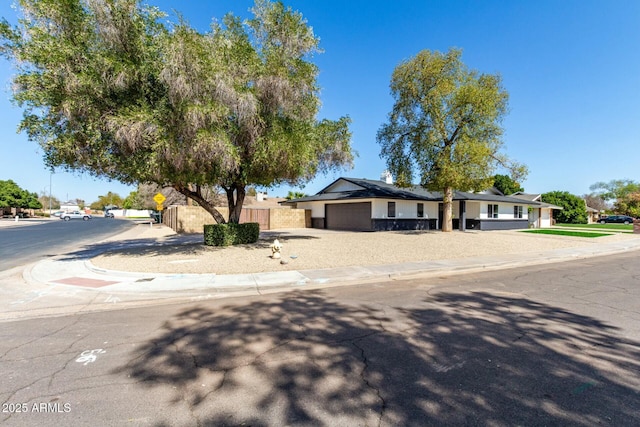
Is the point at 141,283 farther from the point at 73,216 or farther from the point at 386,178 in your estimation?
the point at 73,216

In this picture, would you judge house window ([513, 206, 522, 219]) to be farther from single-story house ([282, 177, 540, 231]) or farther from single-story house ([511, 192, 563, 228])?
single-story house ([511, 192, 563, 228])

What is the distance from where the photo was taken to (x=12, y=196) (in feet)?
187

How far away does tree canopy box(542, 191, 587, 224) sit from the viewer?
4249 centimetres

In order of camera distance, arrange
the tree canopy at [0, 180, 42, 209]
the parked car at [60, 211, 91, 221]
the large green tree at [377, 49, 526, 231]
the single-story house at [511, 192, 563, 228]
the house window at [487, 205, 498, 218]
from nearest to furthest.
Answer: the large green tree at [377, 49, 526, 231] < the house window at [487, 205, 498, 218] < the single-story house at [511, 192, 563, 228] < the parked car at [60, 211, 91, 221] < the tree canopy at [0, 180, 42, 209]

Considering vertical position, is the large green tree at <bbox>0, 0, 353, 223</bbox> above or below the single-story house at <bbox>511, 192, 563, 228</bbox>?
above

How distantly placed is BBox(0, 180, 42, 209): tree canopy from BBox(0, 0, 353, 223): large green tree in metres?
66.8

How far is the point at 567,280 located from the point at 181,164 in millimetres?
11943

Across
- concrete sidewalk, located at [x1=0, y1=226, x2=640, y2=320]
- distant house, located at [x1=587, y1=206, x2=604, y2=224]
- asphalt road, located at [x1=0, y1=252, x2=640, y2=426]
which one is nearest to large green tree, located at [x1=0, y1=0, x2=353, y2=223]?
concrete sidewalk, located at [x1=0, y1=226, x2=640, y2=320]

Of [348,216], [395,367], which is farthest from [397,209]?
[395,367]

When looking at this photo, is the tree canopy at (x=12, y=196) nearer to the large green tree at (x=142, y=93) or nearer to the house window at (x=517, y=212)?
the large green tree at (x=142, y=93)

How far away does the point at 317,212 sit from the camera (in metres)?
29.7

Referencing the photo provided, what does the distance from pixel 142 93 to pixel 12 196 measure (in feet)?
232

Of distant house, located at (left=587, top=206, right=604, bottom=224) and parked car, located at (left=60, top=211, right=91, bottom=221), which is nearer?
distant house, located at (left=587, top=206, right=604, bottom=224)

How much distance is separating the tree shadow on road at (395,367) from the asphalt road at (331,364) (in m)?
0.02
